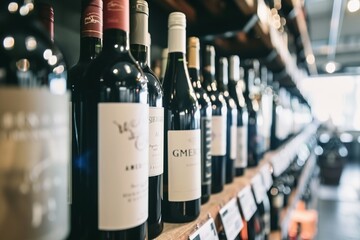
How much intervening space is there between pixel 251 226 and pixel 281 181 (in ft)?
2.21

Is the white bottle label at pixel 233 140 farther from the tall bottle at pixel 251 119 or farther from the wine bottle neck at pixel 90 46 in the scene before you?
the wine bottle neck at pixel 90 46

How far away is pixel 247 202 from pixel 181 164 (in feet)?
1.08

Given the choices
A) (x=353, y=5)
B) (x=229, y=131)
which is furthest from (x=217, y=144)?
(x=353, y=5)

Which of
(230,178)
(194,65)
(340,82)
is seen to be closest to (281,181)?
(230,178)

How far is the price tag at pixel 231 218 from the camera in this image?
0.62 m

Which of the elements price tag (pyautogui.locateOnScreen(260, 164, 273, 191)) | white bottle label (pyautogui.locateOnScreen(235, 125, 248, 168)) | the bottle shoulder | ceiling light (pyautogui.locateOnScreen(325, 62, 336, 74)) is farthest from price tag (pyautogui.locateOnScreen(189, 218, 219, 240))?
ceiling light (pyautogui.locateOnScreen(325, 62, 336, 74))

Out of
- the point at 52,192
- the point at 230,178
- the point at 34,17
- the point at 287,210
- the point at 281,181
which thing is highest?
the point at 34,17

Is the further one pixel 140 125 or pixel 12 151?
pixel 140 125

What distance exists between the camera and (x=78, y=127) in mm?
368

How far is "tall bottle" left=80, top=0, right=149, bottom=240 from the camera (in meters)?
0.34

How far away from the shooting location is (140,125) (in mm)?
355

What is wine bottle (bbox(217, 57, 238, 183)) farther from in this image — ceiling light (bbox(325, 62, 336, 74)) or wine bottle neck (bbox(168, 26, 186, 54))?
ceiling light (bbox(325, 62, 336, 74))

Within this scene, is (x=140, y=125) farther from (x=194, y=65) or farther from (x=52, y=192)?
(x=194, y=65)

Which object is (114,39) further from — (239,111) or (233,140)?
(239,111)
